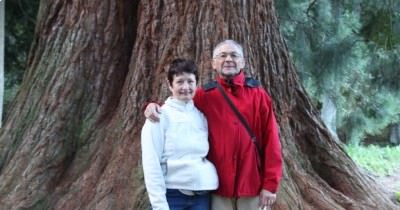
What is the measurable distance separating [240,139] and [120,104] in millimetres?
2236

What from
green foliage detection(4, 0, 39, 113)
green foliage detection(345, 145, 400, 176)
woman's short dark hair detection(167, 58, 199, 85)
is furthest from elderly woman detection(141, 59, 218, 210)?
green foliage detection(4, 0, 39, 113)

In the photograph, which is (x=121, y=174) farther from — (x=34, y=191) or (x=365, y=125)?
(x=365, y=125)

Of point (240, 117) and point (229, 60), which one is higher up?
point (229, 60)

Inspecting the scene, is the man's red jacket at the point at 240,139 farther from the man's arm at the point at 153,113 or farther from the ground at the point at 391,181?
the ground at the point at 391,181

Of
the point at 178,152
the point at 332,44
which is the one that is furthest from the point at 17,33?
the point at 178,152

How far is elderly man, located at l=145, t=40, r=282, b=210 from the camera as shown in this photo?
10.8 feet

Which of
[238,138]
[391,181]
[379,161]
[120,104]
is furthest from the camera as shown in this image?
[379,161]

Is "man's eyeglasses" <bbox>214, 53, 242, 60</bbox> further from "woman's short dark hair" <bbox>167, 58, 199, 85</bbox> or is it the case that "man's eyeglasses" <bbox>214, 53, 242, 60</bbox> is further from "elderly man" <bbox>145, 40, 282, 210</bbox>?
"woman's short dark hair" <bbox>167, 58, 199, 85</bbox>

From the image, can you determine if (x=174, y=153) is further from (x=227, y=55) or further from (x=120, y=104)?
(x=120, y=104)

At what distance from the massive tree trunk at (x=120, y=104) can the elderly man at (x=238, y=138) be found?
4.59ft

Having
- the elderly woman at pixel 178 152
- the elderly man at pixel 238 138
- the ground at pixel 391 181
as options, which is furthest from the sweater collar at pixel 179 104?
the ground at pixel 391 181

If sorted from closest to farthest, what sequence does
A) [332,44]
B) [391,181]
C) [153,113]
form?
1. [153,113]
2. [391,181]
3. [332,44]

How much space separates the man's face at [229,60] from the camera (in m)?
3.32

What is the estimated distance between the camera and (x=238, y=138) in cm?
328
